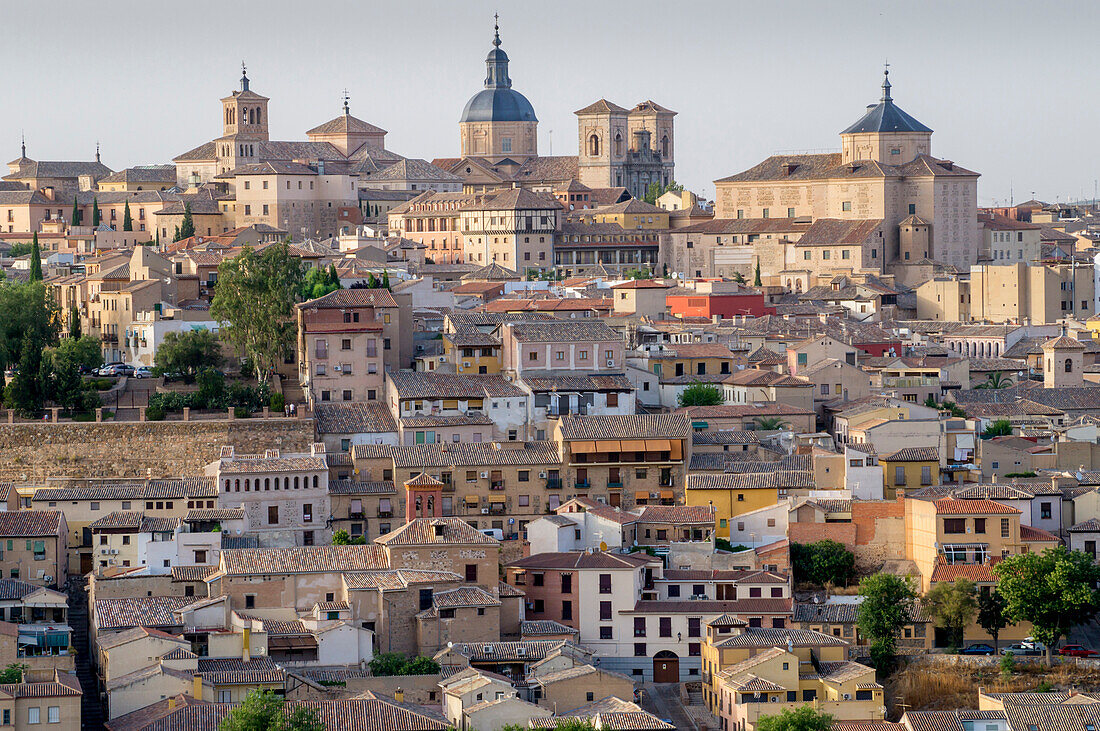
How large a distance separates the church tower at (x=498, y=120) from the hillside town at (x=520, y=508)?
3287 centimetres

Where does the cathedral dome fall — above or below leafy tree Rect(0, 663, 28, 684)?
above

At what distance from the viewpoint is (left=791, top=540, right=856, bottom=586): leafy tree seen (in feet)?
98.0

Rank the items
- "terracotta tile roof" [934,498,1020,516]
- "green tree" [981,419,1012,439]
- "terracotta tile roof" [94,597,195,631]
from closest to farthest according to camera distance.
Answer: "terracotta tile roof" [94,597,195,631] → "terracotta tile roof" [934,498,1020,516] → "green tree" [981,419,1012,439]

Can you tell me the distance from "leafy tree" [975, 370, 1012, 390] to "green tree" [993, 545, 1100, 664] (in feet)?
38.3

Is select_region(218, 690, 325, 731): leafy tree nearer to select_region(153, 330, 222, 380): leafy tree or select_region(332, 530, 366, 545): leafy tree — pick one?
select_region(332, 530, 366, 545): leafy tree

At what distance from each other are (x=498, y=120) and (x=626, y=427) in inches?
1979

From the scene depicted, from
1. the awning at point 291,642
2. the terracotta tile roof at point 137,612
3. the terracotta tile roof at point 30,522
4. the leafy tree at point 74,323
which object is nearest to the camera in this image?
the terracotta tile roof at point 137,612

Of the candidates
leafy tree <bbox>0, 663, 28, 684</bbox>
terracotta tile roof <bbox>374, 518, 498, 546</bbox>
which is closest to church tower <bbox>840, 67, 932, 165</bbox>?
terracotta tile roof <bbox>374, 518, 498, 546</bbox>

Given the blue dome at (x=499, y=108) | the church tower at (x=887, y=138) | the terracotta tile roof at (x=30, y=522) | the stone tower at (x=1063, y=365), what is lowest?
the terracotta tile roof at (x=30, y=522)

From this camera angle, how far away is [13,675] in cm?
2492

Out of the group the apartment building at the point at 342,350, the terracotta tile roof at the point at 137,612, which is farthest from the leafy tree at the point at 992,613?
the apartment building at the point at 342,350

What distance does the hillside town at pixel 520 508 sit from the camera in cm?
2597

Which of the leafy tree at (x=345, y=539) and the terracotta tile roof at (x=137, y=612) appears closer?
the terracotta tile roof at (x=137, y=612)

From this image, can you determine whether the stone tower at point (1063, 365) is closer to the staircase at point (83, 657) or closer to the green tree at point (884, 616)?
the green tree at point (884, 616)
